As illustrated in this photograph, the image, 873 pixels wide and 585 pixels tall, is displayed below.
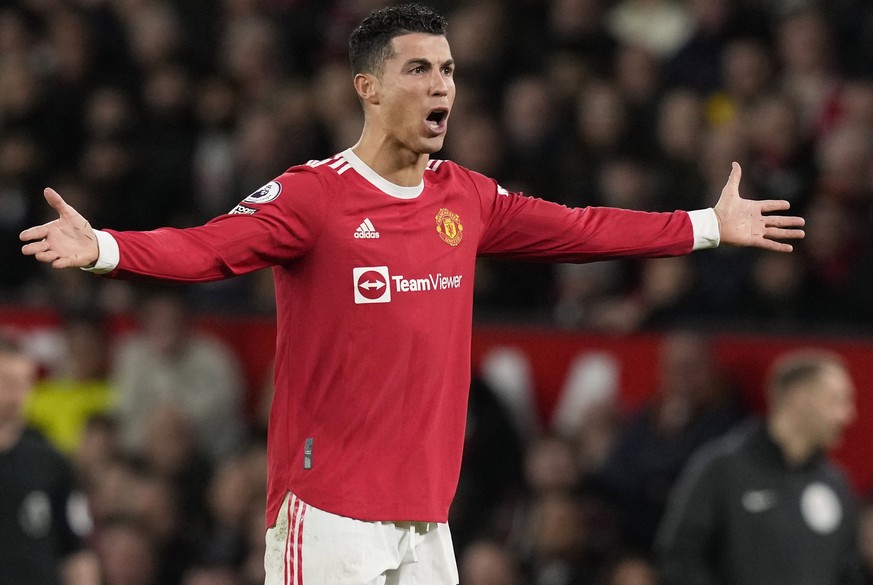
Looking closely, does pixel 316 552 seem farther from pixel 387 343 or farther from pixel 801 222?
pixel 801 222

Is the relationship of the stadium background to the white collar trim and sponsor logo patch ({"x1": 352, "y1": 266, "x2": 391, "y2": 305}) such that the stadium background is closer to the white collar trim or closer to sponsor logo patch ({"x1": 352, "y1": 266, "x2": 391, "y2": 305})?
the white collar trim

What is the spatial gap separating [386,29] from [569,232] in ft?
2.69

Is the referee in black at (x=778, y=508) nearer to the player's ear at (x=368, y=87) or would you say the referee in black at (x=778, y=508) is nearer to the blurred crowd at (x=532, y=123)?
the blurred crowd at (x=532, y=123)

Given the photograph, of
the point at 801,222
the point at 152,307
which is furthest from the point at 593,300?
the point at 801,222

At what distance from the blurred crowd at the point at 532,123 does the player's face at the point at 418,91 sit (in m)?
3.94

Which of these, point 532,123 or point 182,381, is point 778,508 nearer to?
point 532,123

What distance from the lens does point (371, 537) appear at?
4.46m

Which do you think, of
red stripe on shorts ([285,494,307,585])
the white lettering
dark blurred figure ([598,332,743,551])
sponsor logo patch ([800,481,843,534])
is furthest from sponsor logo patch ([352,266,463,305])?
dark blurred figure ([598,332,743,551])

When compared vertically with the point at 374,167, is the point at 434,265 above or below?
below

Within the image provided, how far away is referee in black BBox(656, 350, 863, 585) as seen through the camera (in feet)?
21.4

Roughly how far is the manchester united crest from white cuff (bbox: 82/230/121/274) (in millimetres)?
1035

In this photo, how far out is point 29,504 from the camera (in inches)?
255

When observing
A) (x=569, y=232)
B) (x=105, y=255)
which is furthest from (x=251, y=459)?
(x=105, y=255)

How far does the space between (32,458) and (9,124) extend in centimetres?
647
